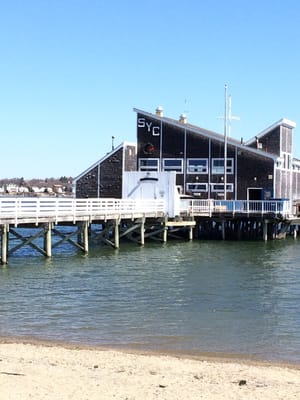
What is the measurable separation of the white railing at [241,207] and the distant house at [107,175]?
6.50 m

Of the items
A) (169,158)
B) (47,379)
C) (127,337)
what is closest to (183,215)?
(169,158)

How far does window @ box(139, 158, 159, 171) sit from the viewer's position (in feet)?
162

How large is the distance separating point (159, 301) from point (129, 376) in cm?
873

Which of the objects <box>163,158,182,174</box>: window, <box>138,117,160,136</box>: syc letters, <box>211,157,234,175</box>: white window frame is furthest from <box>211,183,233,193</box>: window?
<box>138,117,160,136</box>: syc letters

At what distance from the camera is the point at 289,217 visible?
44.1 m

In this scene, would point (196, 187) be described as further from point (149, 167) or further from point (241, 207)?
point (241, 207)

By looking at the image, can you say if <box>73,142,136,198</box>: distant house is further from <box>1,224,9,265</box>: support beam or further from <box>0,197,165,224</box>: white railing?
<box>1,224,9,265</box>: support beam

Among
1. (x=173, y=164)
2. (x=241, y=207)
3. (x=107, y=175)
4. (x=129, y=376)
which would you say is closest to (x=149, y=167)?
(x=173, y=164)

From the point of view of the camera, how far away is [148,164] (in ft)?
163

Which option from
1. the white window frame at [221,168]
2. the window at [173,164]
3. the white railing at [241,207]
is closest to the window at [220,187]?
the white window frame at [221,168]

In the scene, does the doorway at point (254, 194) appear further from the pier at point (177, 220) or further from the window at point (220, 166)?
the pier at point (177, 220)

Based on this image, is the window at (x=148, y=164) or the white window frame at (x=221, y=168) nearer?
the white window frame at (x=221, y=168)

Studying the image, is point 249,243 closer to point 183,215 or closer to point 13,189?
point 183,215

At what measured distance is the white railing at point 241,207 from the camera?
43.0 metres
